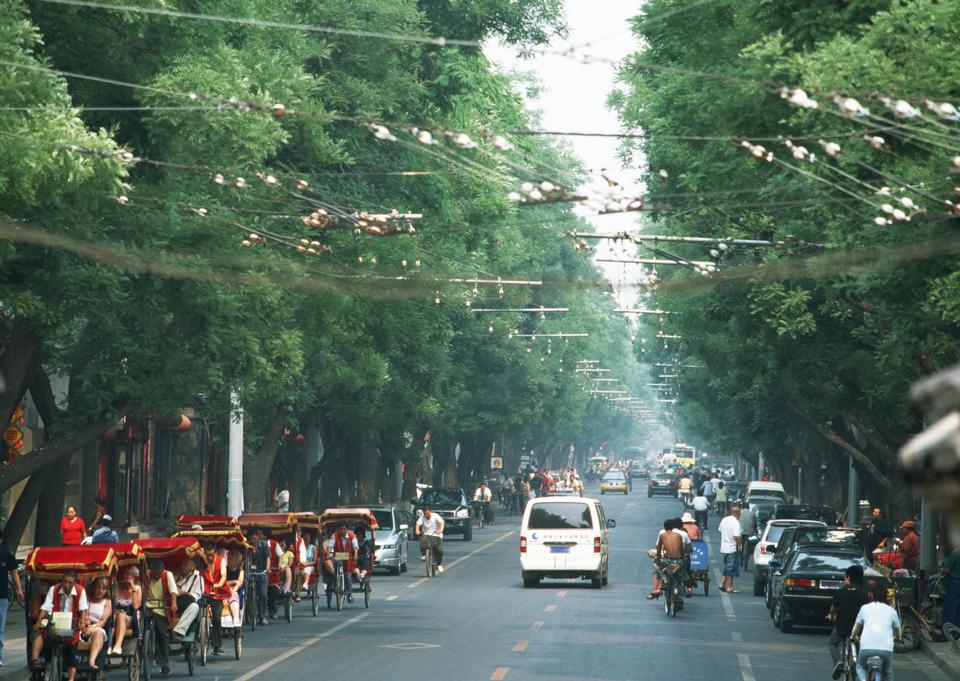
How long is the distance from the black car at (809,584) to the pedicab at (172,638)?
974 cm

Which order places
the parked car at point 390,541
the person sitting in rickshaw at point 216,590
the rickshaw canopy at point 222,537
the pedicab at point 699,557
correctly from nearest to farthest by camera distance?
the person sitting in rickshaw at point 216,590
the rickshaw canopy at point 222,537
the pedicab at point 699,557
the parked car at point 390,541

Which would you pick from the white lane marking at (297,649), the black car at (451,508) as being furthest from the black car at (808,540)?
the black car at (451,508)

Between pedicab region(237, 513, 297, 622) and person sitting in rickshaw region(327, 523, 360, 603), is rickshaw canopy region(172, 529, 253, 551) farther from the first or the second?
person sitting in rickshaw region(327, 523, 360, 603)

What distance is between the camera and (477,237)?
33.9 m

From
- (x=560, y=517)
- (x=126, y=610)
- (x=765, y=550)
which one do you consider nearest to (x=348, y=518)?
(x=560, y=517)

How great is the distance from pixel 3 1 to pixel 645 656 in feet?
38.2

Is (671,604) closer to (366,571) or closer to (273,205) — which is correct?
(366,571)

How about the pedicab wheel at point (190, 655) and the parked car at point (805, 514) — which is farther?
the parked car at point (805, 514)

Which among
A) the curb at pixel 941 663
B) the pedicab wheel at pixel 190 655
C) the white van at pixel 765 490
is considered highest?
the white van at pixel 765 490

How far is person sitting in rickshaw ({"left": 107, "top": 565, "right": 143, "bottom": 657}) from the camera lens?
1886 centimetres

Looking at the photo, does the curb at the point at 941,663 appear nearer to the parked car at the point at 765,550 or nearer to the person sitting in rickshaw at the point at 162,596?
the parked car at the point at 765,550

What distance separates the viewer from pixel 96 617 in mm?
18531

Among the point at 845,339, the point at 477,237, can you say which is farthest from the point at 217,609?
the point at 845,339

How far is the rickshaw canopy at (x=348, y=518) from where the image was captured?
3441cm
